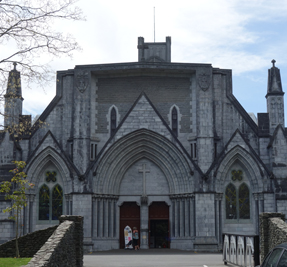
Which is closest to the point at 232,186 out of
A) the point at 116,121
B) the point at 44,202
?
the point at 116,121

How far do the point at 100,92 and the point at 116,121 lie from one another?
1.90 m

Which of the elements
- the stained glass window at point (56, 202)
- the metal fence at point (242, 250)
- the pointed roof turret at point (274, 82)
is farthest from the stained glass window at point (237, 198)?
the metal fence at point (242, 250)

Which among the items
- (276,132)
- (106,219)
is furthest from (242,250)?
(106,219)

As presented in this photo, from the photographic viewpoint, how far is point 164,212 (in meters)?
30.1

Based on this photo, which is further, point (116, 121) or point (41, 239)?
point (116, 121)

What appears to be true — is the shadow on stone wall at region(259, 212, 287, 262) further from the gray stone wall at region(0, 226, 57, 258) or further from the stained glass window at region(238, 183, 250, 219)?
the stained glass window at region(238, 183, 250, 219)

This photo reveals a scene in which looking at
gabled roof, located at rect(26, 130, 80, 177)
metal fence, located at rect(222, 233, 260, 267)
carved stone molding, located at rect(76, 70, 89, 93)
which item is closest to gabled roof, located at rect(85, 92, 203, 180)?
gabled roof, located at rect(26, 130, 80, 177)

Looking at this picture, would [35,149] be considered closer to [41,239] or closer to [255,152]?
[41,239]

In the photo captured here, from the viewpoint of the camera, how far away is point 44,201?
29.7 m

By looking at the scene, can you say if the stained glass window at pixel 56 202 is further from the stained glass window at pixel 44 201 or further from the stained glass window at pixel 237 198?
the stained glass window at pixel 237 198

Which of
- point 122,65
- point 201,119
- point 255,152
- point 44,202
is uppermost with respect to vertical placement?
point 122,65

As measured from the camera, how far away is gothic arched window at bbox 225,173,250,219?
29136 mm

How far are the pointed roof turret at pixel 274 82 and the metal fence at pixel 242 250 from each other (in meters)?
12.0

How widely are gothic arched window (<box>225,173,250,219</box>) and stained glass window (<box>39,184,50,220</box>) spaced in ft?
32.1
